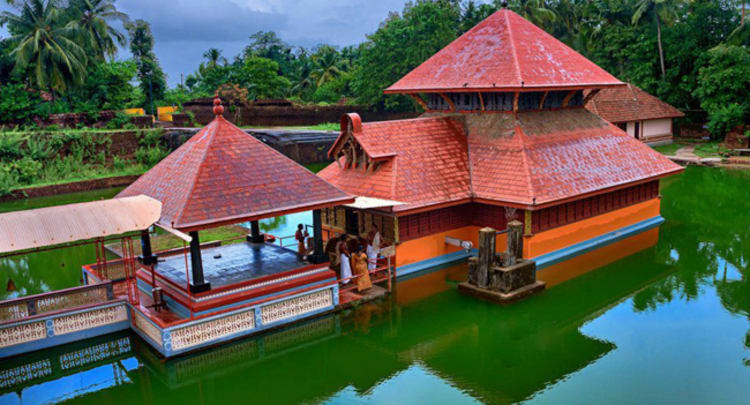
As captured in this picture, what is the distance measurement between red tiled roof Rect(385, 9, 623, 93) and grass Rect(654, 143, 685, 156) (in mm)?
15716

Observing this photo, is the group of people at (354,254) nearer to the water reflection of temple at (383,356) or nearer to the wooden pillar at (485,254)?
the water reflection of temple at (383,356)

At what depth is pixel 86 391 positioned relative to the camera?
9.21 meters

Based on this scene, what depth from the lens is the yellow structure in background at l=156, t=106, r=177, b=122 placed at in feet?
134

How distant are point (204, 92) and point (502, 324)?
4143 cm

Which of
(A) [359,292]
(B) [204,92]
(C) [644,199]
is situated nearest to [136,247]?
(A) [359,292]

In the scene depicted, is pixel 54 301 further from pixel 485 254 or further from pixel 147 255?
pixel 485 254

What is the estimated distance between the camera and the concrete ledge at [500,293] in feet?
39.8

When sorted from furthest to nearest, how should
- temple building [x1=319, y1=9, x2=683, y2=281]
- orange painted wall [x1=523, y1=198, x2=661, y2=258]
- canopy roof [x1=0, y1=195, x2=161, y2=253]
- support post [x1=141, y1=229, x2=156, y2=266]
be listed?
orange painted wall [x1=523, y1=198, x2=661, y2=258] < temple building [x1=319, y1=9, x2=683, y2=281] < support post [x1=141, y1=229, x2=156, y2=266] < canopy roof [x1=0, y1=195, x2=161, y2=253]

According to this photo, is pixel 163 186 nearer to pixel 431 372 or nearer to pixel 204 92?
pixel 431 372

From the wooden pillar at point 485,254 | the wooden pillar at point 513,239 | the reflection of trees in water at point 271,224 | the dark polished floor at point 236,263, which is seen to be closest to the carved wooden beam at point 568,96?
the wooden pillar at point 513,239

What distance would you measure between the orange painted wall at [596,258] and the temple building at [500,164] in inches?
2.2

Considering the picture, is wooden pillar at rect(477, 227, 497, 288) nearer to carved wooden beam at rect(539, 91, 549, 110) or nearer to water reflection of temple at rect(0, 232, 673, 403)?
water reflection of temple at rect(0, 232, 673, 403)

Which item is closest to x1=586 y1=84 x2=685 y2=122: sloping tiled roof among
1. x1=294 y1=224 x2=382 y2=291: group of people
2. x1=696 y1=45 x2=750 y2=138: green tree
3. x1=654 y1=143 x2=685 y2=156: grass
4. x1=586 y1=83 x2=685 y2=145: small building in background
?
x1=586 y1=83 x2=685 y2=145: small building in background

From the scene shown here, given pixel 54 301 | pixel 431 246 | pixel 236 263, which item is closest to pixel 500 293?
pixel 431 246
